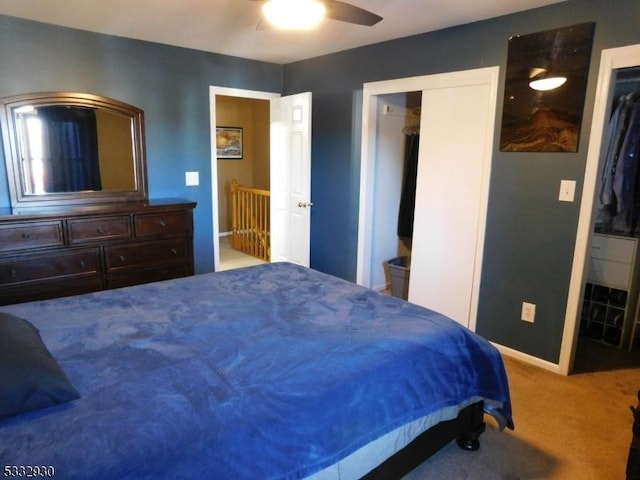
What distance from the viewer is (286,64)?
177 inches

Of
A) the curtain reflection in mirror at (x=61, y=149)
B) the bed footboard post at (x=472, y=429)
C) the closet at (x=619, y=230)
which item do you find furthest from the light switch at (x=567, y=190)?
the curtain reflection in mirror at (x=61, y=149)

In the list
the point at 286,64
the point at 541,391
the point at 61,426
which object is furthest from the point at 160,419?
the point at 286,64

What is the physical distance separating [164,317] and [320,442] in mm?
948

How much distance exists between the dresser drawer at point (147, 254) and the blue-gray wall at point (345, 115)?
0.60 meters

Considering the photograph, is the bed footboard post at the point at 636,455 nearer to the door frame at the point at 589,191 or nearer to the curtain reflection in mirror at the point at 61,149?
the door frame at the point at 589,191

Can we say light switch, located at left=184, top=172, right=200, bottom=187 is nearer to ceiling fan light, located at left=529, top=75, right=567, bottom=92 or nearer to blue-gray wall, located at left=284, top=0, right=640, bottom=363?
blue-gray wall, located at left=284, top=0, right=640, bottom=363

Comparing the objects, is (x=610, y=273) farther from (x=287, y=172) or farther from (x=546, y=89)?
(x=287, y=172)

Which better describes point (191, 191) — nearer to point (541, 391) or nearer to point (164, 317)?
point (164, 317)

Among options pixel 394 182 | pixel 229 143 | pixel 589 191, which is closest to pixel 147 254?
pixel 394 182

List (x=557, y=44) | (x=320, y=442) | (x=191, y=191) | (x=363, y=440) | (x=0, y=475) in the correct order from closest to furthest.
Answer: (x=0, y=475)
(x=320, y=442)
(x=363, y=440)
(x=557, y=44)
(x=191, y=191)

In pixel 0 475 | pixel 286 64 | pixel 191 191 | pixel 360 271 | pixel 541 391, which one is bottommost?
pixel 541 391

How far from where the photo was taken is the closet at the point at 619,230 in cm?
298

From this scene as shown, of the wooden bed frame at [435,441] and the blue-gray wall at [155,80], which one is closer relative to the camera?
the wooden bed frame at [435,441]

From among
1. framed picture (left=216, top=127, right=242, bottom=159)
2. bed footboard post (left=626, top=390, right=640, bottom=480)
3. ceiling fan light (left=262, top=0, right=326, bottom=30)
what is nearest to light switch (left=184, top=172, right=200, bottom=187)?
ceiling fan light (left=262, top=0, right=326, bottom=30)
